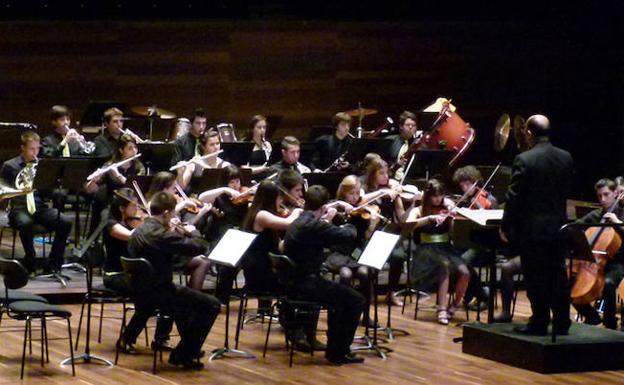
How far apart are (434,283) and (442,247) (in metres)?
0.31

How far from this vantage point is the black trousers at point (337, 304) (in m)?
8.68

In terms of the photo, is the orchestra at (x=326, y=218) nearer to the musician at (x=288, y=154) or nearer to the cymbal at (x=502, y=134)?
the musician at (x=288, y=154)

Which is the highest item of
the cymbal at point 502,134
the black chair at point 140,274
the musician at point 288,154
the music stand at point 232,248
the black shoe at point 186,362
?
the cymbal at point 502,134

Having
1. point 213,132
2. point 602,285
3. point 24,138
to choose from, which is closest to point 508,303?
point 602,285

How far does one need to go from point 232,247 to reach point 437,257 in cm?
252

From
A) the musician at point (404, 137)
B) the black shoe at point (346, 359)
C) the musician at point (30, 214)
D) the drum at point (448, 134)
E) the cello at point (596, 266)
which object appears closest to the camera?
the black shoe at point (346, 359)

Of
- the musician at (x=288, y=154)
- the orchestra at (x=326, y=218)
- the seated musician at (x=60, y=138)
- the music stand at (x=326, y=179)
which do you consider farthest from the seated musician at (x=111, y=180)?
the music stand at (x=326, y=179)

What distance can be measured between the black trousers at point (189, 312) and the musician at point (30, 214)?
274 centimetres

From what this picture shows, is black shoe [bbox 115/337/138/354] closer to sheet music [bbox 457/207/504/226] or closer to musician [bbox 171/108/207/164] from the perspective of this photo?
sheet music [bbox 457/207/504/226]

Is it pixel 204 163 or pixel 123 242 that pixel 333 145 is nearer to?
pixel 204 163

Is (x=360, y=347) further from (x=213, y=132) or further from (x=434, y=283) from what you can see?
(x=213, y=132)

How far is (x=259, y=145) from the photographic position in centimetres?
1245

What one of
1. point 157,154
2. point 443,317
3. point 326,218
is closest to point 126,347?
point 326,218

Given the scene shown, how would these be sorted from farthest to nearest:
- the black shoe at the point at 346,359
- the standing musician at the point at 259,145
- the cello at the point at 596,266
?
the standing musician at the point at 259,145 < the cello at the point at 596,266 < the black shoe at the point at 346,359
